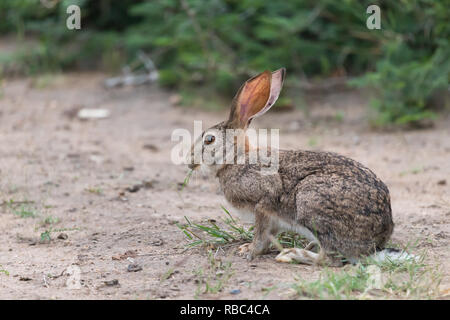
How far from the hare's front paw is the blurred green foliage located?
444 centimetres

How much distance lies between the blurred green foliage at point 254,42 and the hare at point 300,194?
408cm

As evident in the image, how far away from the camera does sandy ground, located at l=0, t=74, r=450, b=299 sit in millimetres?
4367

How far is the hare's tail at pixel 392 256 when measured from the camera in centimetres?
438

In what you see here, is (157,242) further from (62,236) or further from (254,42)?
(254,42)

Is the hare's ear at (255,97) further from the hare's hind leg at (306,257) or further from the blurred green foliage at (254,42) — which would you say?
the blurred green foliage at (254,42)

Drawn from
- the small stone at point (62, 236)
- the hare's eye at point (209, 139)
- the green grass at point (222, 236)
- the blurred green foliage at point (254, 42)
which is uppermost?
the blurred green foliage at point (254, 42)

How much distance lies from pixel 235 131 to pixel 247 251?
949 millimetres

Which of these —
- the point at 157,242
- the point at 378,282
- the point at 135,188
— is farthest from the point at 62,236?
the point at 378,282

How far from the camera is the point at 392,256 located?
14.5 ft

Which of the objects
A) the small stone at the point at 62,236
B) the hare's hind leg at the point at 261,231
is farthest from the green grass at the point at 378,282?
the small stone at the point at 62,236

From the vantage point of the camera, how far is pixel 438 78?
8398 mm

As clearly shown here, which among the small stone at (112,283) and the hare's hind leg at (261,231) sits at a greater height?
the hare's hind leg at (261,231)
